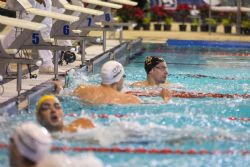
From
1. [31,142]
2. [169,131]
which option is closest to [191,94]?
[169,131]

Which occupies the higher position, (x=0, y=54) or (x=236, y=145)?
(x=0, y=54)

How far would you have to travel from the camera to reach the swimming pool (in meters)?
5.71

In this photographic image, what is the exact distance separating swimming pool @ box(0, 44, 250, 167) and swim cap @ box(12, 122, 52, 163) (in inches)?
38.3

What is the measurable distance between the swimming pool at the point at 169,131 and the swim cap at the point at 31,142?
0.97 m

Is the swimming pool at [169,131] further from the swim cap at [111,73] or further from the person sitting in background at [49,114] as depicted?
the swim cap at [111,73]

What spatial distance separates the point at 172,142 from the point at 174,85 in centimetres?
356

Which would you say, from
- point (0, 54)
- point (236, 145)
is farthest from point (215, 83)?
point (236, 145)

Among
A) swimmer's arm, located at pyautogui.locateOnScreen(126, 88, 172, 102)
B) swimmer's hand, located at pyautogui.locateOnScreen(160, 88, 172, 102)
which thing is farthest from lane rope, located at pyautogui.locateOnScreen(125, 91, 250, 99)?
swimmer's hand, located at pyautogui.locateOnScreen(160, 88, 172, 102)

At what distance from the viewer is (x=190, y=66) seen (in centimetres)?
1255

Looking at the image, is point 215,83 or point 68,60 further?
point 68,60

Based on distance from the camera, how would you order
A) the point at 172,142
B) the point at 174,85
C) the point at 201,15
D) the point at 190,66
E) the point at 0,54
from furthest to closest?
the point at 201,15, the point at 190,66, the point at 174,85, the point at 0,54, the point at 172,142

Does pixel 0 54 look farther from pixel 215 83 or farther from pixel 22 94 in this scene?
pixel 215 83

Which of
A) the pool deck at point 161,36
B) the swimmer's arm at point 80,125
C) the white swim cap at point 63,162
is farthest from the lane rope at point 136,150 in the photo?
the pool deck at point 161,36

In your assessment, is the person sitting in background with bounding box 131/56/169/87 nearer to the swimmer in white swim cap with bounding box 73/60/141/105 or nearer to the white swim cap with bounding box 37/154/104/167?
the swimmer in white swim cap with bounding box 73/60/141/105
